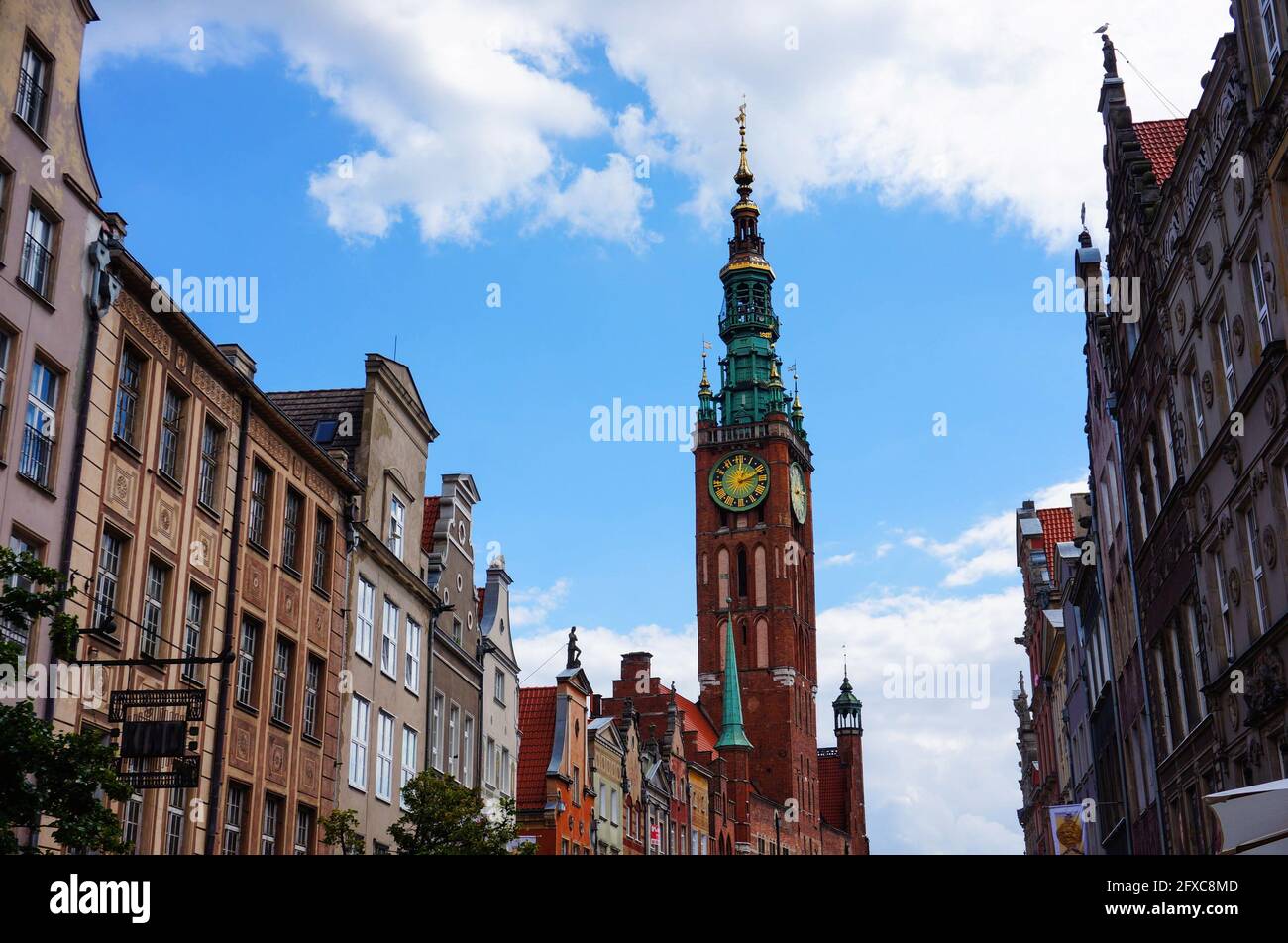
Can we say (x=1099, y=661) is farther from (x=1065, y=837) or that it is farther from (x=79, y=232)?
(x=79, y=232)

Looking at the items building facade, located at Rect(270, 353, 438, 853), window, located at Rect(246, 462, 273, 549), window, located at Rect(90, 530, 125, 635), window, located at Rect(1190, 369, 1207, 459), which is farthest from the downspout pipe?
window, located at Rect(1190, 369, 1207, 459)

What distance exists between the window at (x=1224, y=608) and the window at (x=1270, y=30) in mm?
7796

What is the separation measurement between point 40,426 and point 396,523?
15.8 meters

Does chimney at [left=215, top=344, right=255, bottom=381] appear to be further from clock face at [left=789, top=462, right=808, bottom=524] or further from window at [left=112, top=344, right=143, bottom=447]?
clock face at [left=789, top=462, right=808, bottom=524]

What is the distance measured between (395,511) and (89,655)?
14.9 meters

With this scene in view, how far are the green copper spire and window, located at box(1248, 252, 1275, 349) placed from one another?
79.4 m

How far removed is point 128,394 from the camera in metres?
22.6

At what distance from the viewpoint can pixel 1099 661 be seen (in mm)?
38000

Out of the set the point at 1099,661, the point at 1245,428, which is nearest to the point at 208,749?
the point at 1245,428

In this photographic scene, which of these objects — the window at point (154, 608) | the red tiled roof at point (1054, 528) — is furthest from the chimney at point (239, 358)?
the red tiled roof at point (1054, 528)

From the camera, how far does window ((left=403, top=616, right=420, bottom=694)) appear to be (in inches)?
1387

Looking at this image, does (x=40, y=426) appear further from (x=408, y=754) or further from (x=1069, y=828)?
(x=1069, y=828)

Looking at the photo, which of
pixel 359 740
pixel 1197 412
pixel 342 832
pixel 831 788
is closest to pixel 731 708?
pixel 831 788

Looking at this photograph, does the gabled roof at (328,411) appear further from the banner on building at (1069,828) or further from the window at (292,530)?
→ the banner on building at (1069,828)
